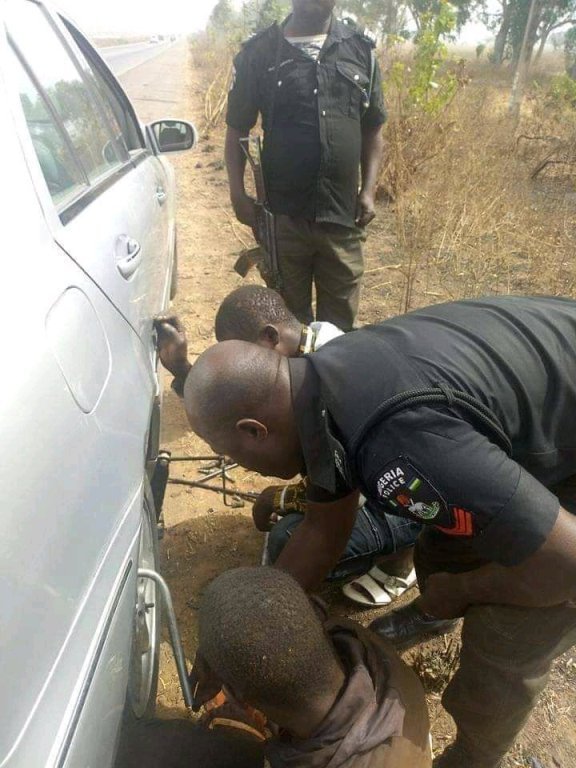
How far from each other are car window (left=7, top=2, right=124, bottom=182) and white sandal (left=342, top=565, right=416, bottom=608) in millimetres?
1627

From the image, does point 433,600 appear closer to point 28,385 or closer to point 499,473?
point 499,473

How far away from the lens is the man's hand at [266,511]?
2.11m

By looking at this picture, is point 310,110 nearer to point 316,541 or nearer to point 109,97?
point 109,97

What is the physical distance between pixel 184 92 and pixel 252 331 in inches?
672

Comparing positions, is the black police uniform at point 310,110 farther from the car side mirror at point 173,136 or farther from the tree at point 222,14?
the tree at point 222,14

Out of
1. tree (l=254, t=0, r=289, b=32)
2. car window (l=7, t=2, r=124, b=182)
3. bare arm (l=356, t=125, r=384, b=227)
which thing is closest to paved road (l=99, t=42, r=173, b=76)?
tree (l=254, t=0, r=289, b=32)

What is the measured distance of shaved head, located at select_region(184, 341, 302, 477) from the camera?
1.22 m

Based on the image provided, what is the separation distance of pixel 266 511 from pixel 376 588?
0.48m

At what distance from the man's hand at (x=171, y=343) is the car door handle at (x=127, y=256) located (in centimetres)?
30

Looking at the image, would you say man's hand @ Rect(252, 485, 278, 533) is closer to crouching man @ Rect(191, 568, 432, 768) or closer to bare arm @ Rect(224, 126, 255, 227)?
crouching man @ Rect(191, 568, 432, 768)

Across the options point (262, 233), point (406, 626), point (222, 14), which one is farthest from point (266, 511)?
point (222, 14)

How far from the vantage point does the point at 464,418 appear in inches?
43.8

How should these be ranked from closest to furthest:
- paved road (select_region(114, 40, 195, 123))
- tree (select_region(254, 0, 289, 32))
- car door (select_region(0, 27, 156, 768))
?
car door (select_region(0, 27, 156, 768)) < paved road (select_region(114, 40, 195, 123)) < tree (select_region(254, 0, 289, 32))

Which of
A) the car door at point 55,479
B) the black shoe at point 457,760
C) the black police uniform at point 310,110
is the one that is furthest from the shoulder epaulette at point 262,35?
the black shoe at point 457,760
